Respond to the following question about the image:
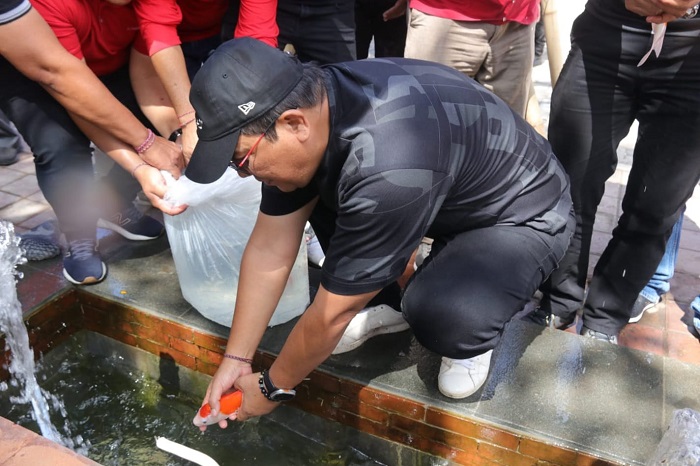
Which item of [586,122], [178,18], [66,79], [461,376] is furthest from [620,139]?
[66,79]

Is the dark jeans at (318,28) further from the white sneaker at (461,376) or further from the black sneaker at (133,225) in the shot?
the white sneaker at (461,376)

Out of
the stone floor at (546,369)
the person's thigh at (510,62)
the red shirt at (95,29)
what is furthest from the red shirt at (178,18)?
the person's thigh at (510,62)

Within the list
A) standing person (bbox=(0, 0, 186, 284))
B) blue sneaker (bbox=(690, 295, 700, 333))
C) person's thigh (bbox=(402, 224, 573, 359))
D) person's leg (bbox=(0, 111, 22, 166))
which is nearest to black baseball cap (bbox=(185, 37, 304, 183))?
person's thigh (bbox=(402, 224, 573, 359))

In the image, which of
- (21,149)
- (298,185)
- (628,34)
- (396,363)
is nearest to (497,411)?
(396,363)

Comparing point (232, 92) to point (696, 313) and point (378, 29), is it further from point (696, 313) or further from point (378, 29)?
point (378, 29)

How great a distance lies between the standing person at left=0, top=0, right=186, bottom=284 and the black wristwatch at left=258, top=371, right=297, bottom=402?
2.85 feet

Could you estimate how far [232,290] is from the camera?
7.77ft

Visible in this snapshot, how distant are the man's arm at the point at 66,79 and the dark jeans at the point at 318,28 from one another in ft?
2.75

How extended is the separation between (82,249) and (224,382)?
1.05 m

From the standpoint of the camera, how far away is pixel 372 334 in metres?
2.25

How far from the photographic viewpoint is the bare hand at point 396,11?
3.32 metres

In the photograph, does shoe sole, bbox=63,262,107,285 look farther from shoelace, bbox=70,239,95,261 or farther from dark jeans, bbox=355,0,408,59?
dark jeans, bbox=355,0,408,59

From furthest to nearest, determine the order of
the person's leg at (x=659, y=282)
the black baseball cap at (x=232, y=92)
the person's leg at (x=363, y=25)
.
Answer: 1. the person's leg at (x=363, y=25)
2. the person's leg at (x=659, y=282)
3. the black baseball cap at (x=232, y=92)

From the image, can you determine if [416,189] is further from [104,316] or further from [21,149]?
[21,149]
